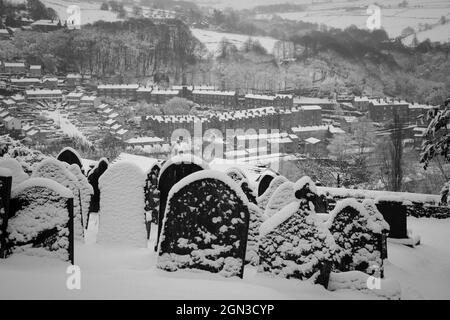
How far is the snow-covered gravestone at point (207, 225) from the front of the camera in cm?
394

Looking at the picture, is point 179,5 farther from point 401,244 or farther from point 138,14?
point 401,244

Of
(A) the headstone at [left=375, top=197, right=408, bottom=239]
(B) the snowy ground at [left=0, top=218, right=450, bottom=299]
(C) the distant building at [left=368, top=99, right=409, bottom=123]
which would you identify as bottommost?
(A) the headstone at [left=375, top=197, right=408, bottom=239]

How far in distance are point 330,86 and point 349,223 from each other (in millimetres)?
64484

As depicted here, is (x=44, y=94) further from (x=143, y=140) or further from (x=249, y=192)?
(x=249, y=192)

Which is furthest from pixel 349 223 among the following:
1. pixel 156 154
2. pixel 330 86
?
pixel 330 86

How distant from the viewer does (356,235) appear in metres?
4.88

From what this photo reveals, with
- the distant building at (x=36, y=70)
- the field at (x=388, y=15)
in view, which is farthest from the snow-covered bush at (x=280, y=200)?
the field at (x=388, y=15)

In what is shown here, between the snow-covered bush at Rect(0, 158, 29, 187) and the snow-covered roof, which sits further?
the snow-covered roof

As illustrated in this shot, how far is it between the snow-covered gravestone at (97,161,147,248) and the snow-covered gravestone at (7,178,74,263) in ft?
5.95

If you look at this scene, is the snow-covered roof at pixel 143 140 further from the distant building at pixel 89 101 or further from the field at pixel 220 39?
the field at pixel 220 39

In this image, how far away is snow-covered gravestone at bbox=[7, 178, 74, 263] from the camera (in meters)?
3.90

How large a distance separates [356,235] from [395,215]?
406 centimetres

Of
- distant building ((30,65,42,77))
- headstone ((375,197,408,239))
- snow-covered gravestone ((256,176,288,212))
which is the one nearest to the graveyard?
snow-covered gravestone ((256,176,288,212))

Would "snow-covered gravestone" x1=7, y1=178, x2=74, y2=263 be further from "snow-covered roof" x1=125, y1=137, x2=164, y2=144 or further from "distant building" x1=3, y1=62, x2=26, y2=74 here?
"distant building" x1=3, y1=62, x2=26, y2=74
